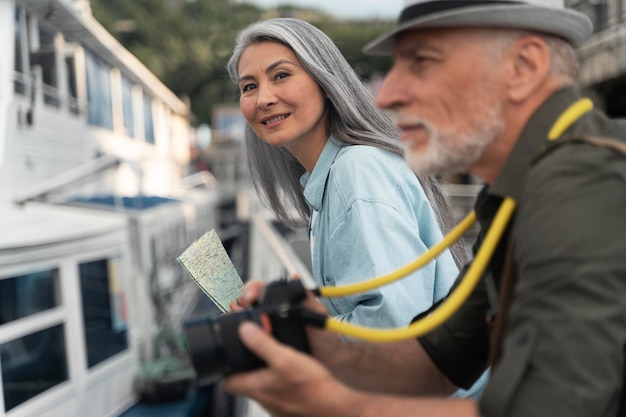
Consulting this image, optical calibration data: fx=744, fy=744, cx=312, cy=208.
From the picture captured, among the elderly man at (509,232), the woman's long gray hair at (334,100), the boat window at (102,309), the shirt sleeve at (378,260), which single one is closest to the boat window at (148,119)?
the boat window at (102,309)

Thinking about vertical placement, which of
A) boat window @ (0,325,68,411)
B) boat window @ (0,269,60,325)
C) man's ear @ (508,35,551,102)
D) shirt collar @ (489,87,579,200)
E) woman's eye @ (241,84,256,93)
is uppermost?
woman's eye @ (241,84,256,93)

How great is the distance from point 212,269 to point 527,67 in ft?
3.11

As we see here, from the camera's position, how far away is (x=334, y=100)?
2305 millimetres

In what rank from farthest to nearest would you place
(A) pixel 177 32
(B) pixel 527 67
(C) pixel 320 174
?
(A) pixel 177 32, (C) pixel 320 174, (B) pixel 527 67

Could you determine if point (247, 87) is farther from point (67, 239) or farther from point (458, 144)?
point (67, 239)

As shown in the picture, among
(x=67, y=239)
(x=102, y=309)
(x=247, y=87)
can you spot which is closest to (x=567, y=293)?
(x=247, y=87)

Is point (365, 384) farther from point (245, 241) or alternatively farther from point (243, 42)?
point (245, 241)

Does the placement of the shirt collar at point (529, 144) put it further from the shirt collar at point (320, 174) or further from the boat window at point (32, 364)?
the boat window at point (32, 364)

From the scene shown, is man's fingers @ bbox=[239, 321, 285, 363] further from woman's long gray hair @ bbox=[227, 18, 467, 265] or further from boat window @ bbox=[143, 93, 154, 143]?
boat window @ bbox=[143, 93, 154, 143]

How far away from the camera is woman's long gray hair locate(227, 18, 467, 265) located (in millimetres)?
2283

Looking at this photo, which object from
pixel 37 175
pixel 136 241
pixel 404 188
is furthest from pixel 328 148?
pixel 136 241

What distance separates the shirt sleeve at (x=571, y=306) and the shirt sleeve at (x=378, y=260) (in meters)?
0.74

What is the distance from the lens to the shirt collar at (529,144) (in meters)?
1.27

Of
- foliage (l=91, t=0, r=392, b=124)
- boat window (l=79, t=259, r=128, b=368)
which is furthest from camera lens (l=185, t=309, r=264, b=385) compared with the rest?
foliage (l=91, t=0, r=392, b=124)
